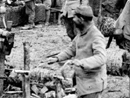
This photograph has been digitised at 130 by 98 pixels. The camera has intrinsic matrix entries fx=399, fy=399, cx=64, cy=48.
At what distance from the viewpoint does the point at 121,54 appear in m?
8.44

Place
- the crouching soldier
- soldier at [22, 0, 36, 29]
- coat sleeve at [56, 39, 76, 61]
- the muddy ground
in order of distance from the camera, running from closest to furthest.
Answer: the crouching soldier → coat sleeve at [56, 39, 76, 61] → the muddy ground → soldier at [22, 0, 36, 29]

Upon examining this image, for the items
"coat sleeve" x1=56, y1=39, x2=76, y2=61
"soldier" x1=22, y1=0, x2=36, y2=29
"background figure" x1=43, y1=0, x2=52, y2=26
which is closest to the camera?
"coat sleeve" x1=56, y1=39, x2=76, y2=61

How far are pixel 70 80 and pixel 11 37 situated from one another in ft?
4.80

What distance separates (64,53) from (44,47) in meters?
6.96

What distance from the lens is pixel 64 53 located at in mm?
4785

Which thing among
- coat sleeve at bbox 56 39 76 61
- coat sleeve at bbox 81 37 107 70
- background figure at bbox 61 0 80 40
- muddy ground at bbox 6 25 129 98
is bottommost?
muddy ground at bbox 6 25 129 98

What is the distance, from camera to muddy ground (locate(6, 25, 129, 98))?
7762 mm

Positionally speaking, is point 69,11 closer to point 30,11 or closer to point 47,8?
point 30,11

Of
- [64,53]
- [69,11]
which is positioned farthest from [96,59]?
[69,11]

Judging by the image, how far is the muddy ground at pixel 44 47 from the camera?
25.5 ft

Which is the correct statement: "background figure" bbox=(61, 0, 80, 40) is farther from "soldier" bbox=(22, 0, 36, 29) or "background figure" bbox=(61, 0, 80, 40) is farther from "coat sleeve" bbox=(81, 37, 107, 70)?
"coat sleeve" bbox=(81, 37, 107, 70)

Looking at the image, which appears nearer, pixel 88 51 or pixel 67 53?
pixel 88 51

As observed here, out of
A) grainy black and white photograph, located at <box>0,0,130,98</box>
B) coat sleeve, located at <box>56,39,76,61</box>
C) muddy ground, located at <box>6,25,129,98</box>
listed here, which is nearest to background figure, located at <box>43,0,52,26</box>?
grainy black and white photograph, located at <box>0,0,130,98</box>

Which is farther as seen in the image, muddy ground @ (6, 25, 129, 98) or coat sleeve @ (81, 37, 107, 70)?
muddy ground @ (6, 25, 129, 98)
